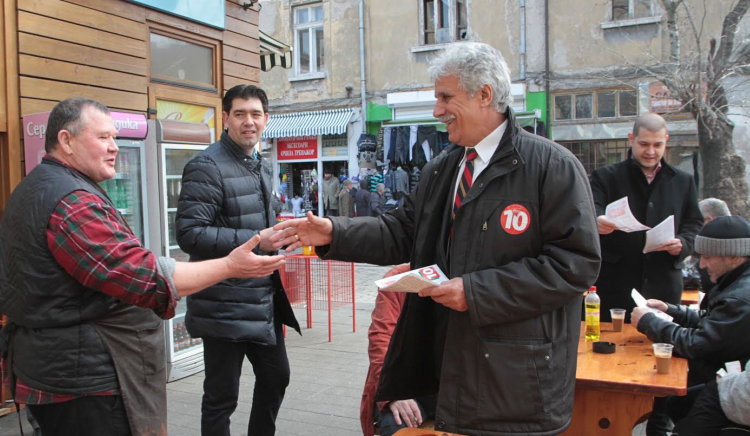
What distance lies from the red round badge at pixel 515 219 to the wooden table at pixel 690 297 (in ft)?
10.7

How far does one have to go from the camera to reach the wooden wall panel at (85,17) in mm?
4852

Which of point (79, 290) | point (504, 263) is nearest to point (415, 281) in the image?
point (504, 263)

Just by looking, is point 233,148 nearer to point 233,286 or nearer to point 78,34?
point 233,286

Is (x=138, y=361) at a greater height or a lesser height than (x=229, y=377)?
greater

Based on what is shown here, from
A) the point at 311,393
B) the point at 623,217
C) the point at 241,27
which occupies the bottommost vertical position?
the point at 311,393

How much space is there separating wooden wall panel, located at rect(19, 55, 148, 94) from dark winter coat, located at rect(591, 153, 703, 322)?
4.18 m

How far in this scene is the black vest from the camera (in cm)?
220

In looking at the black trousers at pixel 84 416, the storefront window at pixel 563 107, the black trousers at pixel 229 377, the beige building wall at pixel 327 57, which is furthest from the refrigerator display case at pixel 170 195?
the beige building wall at pixel 327 57

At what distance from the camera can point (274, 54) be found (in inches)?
351

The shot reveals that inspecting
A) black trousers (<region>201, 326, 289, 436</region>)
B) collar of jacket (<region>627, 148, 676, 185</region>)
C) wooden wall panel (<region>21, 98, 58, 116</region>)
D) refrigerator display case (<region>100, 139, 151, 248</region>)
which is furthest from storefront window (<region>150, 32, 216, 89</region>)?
collar of jacket (<region>627, 148, 676, 185</region>)

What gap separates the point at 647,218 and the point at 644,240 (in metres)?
0.16

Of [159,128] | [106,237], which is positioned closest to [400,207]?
[106,237]

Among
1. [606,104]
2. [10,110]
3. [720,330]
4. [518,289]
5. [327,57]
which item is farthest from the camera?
[327,57]

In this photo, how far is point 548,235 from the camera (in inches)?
83.4
